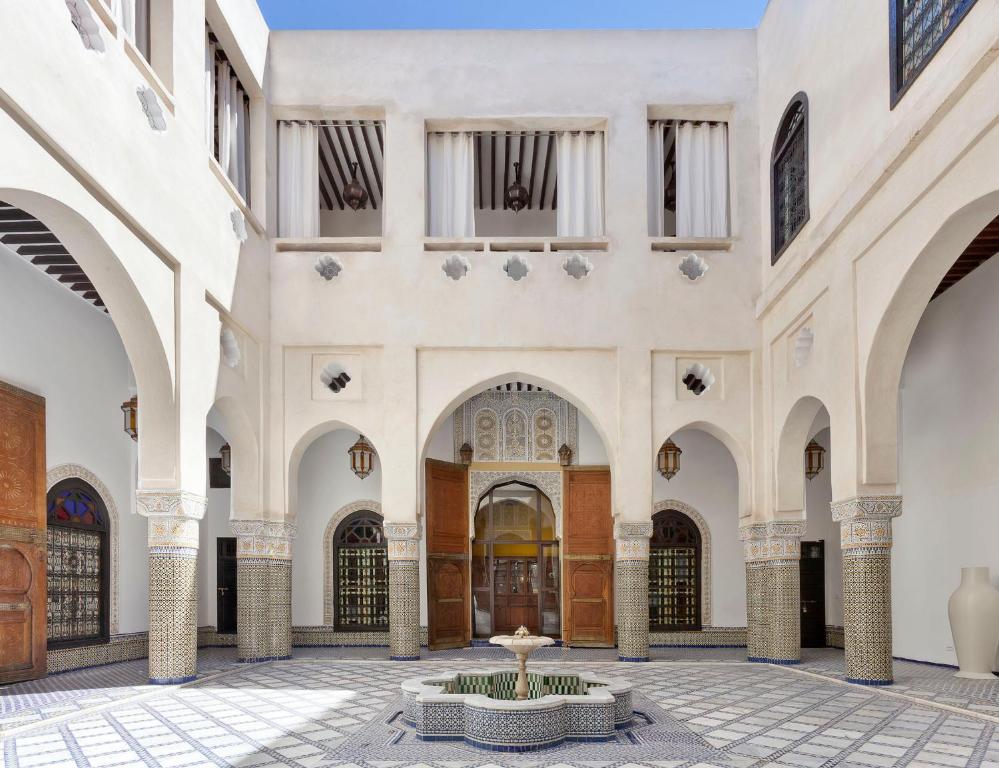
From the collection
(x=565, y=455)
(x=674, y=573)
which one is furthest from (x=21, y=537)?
(x=674, y=573)

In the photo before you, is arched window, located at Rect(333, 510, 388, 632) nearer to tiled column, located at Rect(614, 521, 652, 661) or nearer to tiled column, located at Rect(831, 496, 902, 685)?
tiled column, located at Rect(614, 521, 652, 661)

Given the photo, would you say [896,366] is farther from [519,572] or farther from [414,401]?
[519,572]

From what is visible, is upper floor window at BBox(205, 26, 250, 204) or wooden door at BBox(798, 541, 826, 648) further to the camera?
wooden door at BBox(798, 541, 826, 648)

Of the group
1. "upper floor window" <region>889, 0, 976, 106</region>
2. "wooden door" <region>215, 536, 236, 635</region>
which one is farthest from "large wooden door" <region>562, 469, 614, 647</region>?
"upper floor window" <region>889, 0, 976, 106</region>

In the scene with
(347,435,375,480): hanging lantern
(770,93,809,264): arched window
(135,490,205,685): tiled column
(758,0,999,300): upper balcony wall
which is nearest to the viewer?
(758,0,999,300): upper balcony wall

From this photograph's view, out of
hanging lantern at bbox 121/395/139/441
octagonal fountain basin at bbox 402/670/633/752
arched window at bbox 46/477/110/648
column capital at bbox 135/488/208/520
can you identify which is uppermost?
hanging lantern at bbox 121/395/139/441

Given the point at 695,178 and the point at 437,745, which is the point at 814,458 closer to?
the point at 695,178

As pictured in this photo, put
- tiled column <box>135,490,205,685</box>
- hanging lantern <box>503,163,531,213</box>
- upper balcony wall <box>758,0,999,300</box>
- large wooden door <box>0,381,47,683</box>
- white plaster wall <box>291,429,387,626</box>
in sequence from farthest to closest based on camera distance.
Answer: white plaster wall <box>291,429,387,626</box>
hanging lantern <box>503,163,531,213</box>
large wooden door <box>0,381,47,683</box>
tiled column <box>135,490,205,685</box>
upper balcony wall <box>758,0,999,300</box>

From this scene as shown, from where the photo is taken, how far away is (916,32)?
660cm

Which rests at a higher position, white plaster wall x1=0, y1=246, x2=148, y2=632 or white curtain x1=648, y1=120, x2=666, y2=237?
white curtain x1=648, y1=120, x2=666, y2=237

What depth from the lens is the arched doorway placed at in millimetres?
13000

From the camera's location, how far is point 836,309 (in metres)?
8.08

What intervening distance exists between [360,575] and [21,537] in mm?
4743

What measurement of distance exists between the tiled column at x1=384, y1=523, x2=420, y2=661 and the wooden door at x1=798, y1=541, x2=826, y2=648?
4999 mm
